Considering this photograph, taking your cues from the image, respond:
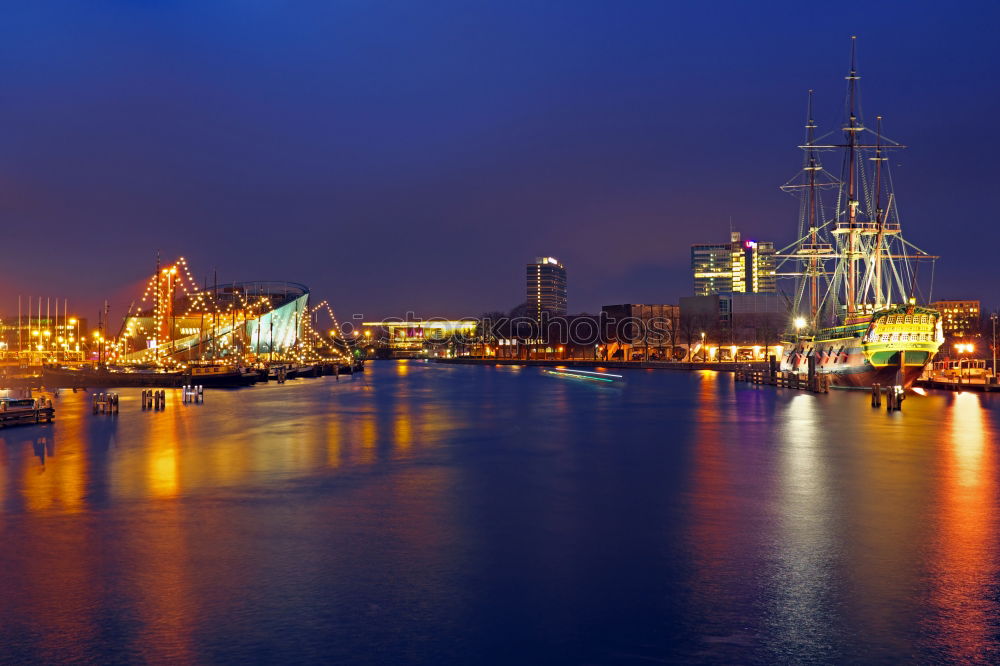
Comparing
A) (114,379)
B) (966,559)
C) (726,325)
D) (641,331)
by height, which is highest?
(726,325)

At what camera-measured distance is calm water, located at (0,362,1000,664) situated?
30.3ft

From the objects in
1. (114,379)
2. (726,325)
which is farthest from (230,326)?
(726,325)

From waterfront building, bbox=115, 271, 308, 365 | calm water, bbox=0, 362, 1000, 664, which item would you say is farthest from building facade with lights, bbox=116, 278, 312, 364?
calm water, bbox=0, 362, 1000, 664

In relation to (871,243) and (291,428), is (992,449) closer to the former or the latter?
(291,428)

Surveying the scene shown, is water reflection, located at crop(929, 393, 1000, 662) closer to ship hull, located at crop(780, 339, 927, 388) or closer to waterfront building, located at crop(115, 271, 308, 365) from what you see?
ship hull, located at crop(780, 339, 927, 388)

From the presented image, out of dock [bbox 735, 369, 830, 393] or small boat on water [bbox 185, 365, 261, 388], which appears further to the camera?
small boat on water [bbox 185, 365, 261, 388]

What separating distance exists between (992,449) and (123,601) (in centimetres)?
2759

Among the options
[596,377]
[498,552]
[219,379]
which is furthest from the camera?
[596,377]

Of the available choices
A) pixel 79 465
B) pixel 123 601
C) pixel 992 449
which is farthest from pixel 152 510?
pixel 992 449

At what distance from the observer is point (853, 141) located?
8781cm

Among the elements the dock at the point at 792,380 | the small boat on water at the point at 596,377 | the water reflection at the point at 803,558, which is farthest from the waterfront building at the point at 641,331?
the water reflection at the point at 803,558

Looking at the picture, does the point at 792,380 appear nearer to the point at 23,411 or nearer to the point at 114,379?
the point at 23,411

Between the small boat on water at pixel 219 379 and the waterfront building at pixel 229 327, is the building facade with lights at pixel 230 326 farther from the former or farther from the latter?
the small boat on water at pixel 219 379

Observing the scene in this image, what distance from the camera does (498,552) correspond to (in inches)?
521
